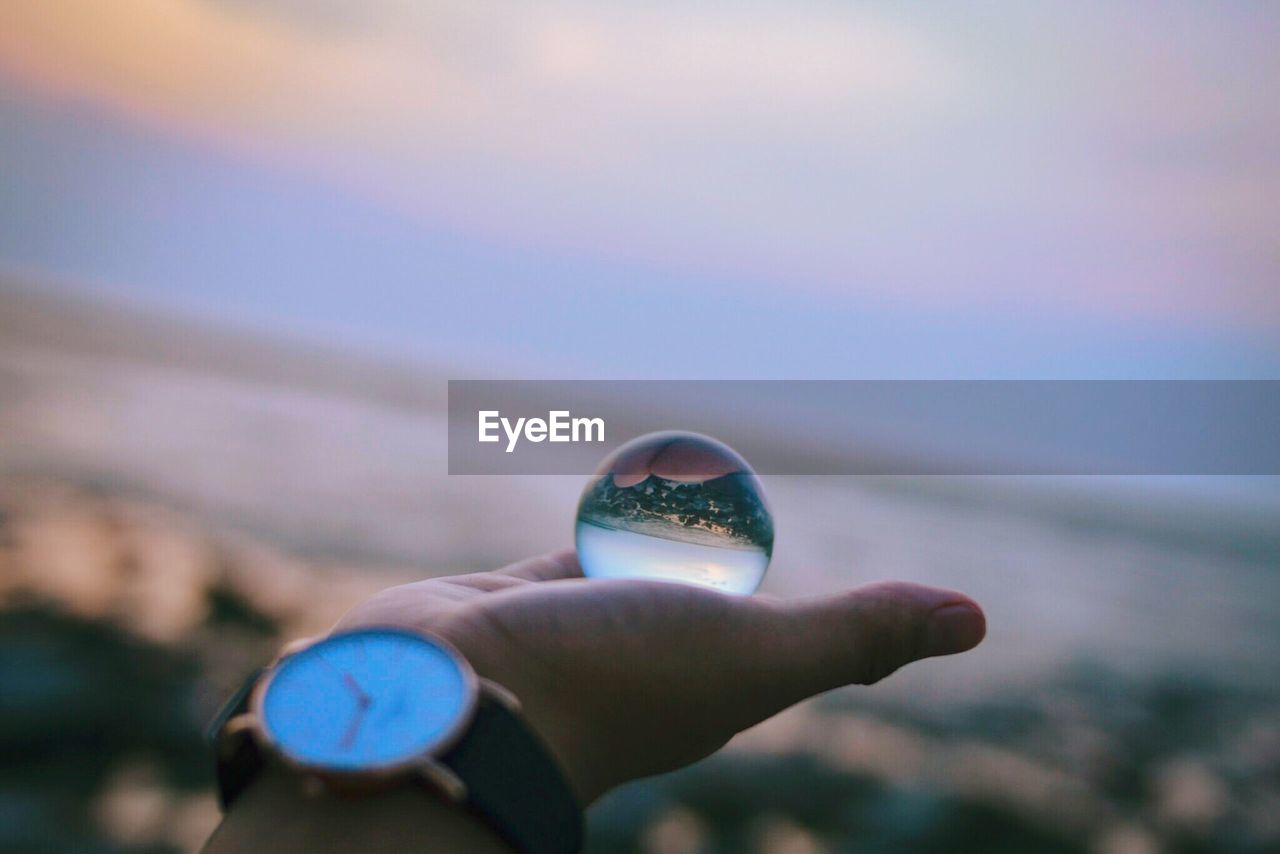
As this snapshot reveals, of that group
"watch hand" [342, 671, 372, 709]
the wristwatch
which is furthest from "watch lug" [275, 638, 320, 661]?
"watch hand" [342, 671, 372, 709]

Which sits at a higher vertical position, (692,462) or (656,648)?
(692,462)

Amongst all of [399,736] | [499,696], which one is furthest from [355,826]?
[499,696]

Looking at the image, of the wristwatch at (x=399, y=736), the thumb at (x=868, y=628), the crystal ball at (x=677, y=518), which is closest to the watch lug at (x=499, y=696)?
the wristwatch at (x=399, y=736)

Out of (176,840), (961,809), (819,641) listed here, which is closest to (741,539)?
(819,641)

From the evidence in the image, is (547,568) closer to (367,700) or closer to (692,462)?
(692,462)

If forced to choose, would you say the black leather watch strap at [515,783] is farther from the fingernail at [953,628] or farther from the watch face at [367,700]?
the fingernail at [953,628]

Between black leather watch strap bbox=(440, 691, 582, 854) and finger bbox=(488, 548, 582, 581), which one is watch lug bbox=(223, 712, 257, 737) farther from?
finger bbox=(488, 548, 582, 581)

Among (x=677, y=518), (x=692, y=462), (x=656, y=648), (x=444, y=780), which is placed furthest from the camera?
(x=692, y=462)

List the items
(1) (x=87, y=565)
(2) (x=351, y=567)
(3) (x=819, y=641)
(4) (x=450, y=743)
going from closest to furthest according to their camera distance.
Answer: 1. (4) (x=450, y=743)
2. (3) (x=819, y=641)
3. (1) (x=87, y=565)
4. (2) (x=351, y=567)

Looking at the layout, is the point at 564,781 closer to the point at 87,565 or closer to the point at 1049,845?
the point at 1049,845
